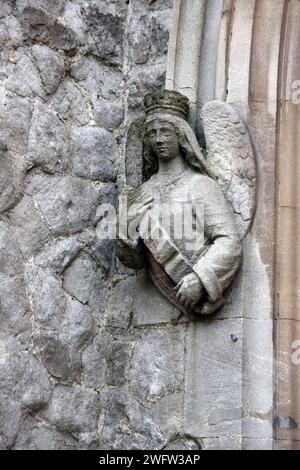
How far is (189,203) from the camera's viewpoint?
441cm

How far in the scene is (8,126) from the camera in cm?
449

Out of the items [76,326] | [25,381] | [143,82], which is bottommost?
[25,381]

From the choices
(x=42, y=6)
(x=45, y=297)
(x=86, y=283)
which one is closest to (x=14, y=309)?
(x=45, y=297)

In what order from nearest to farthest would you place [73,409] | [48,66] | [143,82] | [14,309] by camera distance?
1. [14,309]
2. [73,409]
3. [48,66]
4. [143,82]

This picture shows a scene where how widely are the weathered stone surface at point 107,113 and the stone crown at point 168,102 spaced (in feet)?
1.09

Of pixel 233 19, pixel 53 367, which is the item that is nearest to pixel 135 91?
pixel 233 19

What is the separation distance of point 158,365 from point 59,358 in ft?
1.26

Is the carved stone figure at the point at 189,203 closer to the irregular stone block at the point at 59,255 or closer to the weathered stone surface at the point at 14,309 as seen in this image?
the irregular stone block at the point at 59,255

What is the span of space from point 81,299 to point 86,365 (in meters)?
0.26

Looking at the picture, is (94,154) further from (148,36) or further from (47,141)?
(148,36)

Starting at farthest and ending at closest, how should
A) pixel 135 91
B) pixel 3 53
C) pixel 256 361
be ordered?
pixel 135 91, pixel 3 53, pixel 256 361

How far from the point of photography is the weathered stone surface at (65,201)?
14.9 feet

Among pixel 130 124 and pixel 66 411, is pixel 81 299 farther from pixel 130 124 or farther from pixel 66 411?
pixel 130 124

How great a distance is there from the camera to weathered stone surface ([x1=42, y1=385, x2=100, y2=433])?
437 centimetres
